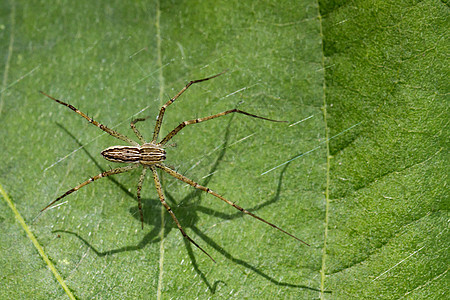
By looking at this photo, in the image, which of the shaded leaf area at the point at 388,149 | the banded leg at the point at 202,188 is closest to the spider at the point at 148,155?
the banded leg at the point at 202,188

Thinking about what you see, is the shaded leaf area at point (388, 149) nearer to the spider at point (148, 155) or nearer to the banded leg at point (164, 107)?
the spider at point (148, 155)

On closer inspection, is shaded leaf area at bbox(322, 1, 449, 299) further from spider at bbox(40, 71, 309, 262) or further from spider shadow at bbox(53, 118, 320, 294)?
spider at bbox(40, 71, 309, 262)

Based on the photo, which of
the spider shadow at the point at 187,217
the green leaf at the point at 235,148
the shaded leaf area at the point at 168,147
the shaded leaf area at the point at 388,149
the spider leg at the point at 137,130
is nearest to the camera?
the shaded leaf area at the point at 388,149

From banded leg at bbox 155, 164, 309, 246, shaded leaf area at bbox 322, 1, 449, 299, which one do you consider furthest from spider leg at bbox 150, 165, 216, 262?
shaded leaf area at bbox 322, 1, 449, 299

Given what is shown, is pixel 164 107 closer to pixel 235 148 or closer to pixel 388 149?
pixel 235 148

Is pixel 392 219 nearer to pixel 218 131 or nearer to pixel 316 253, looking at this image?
pixel 316 253

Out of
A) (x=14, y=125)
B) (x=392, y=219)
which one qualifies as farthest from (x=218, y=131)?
(x=14, y=125)

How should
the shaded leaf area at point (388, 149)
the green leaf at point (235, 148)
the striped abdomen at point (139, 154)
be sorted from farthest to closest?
the striped abdomen at point (139, 154)
the green leaf at point (235, 148)
the shaded leaf area at point (388, 149)
